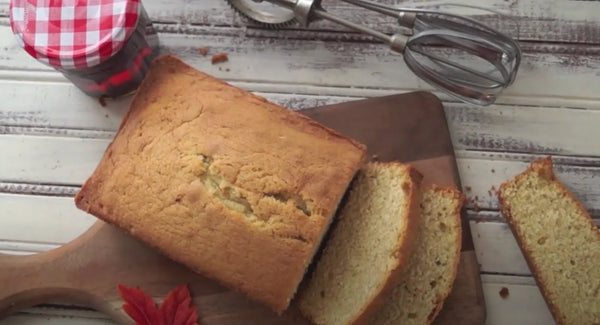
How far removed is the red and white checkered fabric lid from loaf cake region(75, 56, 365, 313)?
0.22 metres

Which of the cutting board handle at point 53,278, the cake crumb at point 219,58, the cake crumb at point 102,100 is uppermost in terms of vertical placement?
the cake crumb at point 219,58

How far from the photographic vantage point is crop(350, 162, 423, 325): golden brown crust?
1.75m

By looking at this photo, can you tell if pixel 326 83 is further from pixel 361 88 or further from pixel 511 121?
pixel 511 121

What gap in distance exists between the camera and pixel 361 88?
2131mm

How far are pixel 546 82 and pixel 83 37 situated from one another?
1.47m

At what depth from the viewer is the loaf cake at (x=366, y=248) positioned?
178cm

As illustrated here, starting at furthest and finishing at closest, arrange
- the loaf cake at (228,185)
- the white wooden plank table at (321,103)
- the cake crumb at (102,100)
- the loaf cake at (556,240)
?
the cake crumb at (102,100)
the white wooden plank table at (321,103)
the loaf cake at (556,240)
the loaf cake at (228,185)

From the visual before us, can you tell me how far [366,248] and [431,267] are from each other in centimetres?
20

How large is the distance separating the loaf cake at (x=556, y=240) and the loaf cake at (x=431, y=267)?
202 mm

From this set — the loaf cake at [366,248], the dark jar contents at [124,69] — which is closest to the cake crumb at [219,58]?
the dark jar contents at [124,69]

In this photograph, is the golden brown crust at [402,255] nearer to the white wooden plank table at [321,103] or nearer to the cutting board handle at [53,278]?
the white wooden plank table at [321,103]

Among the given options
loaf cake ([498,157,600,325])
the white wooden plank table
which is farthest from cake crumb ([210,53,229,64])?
loaf cake ([498,157,600,325])

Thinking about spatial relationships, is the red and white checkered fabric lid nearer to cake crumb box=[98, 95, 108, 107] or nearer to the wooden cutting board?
cake crumb box=[98, 95, 108, 107]

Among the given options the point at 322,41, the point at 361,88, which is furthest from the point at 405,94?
the point at 322,41
